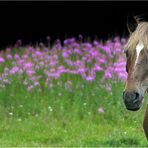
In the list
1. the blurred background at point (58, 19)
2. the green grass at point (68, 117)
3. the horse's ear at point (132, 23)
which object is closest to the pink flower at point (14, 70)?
the green grass at point (68, 117)

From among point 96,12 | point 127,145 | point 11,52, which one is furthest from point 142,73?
point 96,12

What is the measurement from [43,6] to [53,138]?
21.3 feet

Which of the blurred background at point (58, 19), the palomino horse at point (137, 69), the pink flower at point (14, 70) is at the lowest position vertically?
the pink flower at point (14, 70)

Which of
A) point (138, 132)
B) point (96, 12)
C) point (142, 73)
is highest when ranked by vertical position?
point (142, 73)

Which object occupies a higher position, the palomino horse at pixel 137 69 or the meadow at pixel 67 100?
the palomino horse at pixel 137 69

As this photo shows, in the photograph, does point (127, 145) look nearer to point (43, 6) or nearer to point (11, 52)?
point (11, 52)

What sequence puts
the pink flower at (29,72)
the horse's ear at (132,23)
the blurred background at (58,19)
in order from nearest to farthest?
1. the horse's ear at (132,23)
2. the pink flower at (29,72)
3. the blurred background at (58,19)

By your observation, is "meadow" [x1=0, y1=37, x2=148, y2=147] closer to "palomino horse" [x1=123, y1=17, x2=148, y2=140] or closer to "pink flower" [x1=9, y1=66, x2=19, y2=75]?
"pink flower" [x1=9, y1=66, x2=19, y2=75]

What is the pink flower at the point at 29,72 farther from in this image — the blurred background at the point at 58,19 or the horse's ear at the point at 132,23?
the horse's ear at the point at 132,23

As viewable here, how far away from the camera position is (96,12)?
1503 centimetres

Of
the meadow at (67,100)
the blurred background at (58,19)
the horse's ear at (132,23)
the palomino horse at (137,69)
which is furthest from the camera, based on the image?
the blurred background at (58,19)

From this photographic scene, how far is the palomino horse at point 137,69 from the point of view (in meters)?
5.09

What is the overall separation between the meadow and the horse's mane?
3.42 meters

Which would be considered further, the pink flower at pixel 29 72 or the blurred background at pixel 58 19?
the blurred background at pixel 58 19
